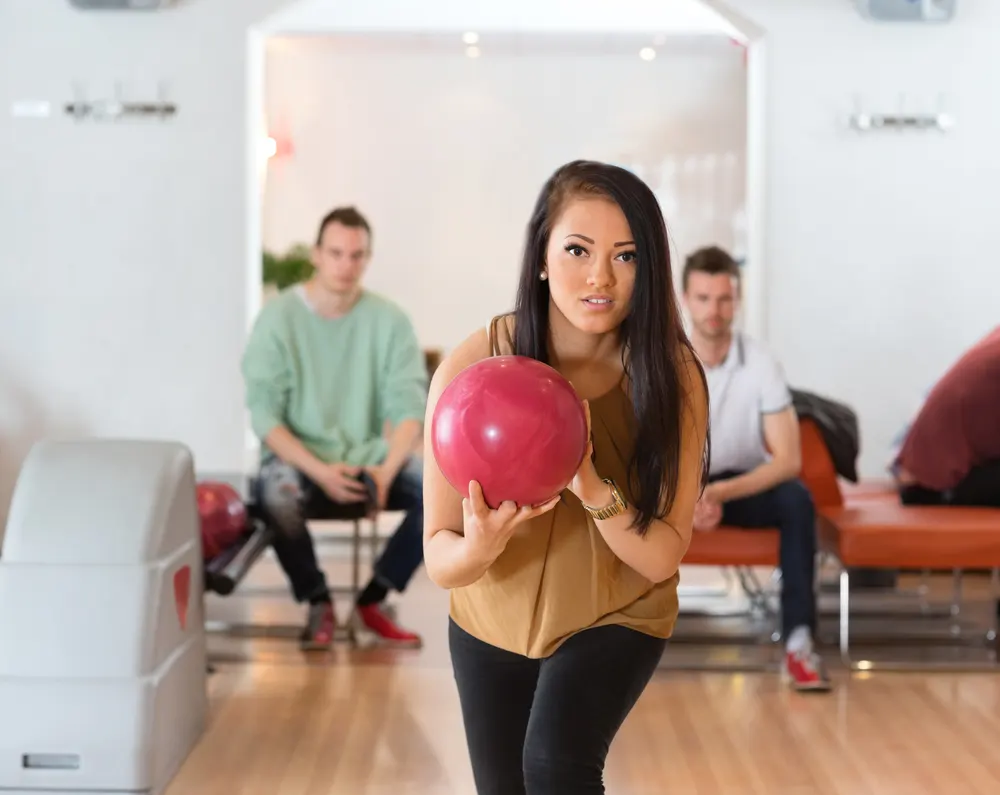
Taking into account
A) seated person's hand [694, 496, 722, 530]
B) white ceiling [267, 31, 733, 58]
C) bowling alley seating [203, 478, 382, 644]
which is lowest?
bowling alley seating [203, 478, 382, 644]

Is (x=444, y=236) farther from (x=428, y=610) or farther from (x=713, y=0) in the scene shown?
(x=428, y=610)

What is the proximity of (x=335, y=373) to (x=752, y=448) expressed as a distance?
1.37 meters

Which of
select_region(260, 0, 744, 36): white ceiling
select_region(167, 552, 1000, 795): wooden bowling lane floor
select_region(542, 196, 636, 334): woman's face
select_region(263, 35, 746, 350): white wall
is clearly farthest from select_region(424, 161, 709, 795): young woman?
select_region(263, 35, 746, 350): white wall

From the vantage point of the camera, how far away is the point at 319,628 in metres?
4.02

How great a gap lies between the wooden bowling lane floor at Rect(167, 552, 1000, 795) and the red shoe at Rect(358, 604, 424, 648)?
0.07 m

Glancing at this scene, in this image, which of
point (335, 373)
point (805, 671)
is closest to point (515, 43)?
point (335, 373)

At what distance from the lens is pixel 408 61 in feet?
25.7

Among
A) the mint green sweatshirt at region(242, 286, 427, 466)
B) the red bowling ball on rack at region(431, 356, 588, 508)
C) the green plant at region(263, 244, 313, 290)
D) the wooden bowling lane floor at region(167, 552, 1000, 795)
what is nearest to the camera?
the red bowling ball on rack at region(431, 356, 588, 508)

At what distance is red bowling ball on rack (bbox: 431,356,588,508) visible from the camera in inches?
60.1

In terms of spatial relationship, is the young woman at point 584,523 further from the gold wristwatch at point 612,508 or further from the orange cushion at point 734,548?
the orange cushion at point 734,548

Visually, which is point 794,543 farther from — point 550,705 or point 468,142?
point 468,142

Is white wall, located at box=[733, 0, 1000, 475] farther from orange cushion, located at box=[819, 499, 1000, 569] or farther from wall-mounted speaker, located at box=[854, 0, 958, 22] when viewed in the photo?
orange cushion, located at box=[819, 499, 1000, 569]

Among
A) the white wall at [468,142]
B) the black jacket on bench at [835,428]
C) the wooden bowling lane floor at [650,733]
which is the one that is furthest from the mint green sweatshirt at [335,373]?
the white wall at [468,142]

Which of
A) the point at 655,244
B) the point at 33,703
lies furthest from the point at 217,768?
the point at 655,244
